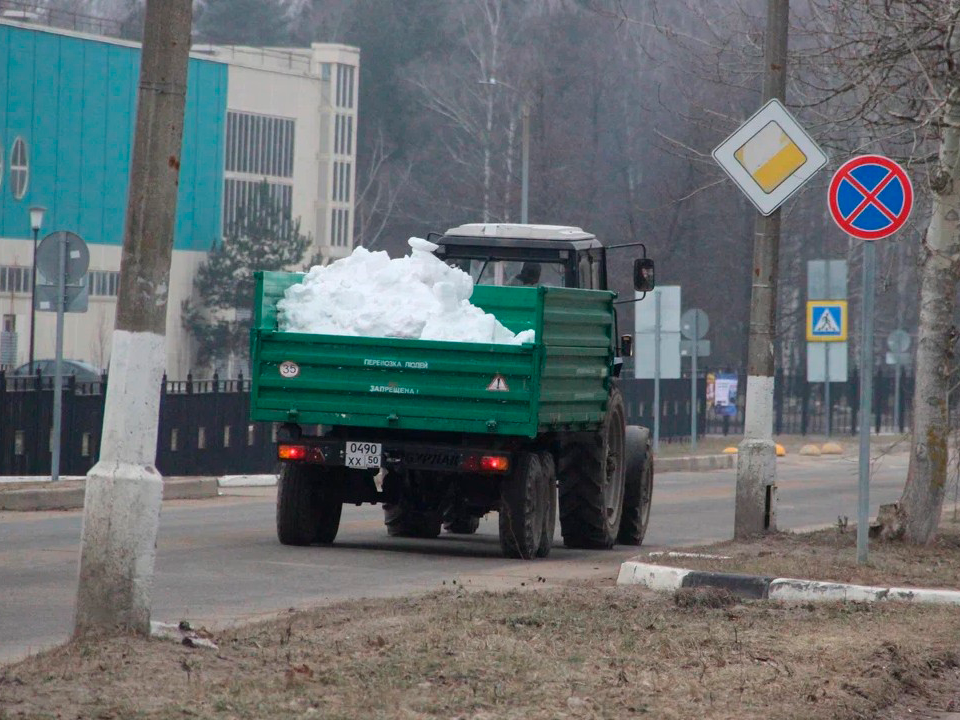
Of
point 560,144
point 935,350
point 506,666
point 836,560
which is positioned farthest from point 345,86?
point 506,666

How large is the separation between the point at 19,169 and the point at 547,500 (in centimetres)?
5157

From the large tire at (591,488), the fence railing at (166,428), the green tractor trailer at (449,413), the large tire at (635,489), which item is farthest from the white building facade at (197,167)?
the green tractor trailer at (449,413)

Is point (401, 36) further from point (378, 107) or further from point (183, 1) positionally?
point (183, 1)

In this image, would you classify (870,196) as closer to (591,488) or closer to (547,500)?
(547,500)

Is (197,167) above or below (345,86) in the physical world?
below

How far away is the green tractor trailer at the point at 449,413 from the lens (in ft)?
41.5

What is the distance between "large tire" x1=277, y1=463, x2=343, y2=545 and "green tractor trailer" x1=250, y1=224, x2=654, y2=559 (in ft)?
0.04

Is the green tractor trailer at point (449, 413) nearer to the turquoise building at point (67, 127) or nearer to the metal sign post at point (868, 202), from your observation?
the metal sign post at point (868, 202)

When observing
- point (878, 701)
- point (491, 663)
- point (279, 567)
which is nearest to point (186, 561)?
point (279, 567)

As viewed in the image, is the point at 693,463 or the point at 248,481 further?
the point at 693,463

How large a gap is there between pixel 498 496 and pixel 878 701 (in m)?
6.22

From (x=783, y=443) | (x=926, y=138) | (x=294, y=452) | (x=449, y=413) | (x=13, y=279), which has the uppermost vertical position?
(x=13, y=279)

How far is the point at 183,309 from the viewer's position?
2822 inches

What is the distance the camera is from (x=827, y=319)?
34.7m
